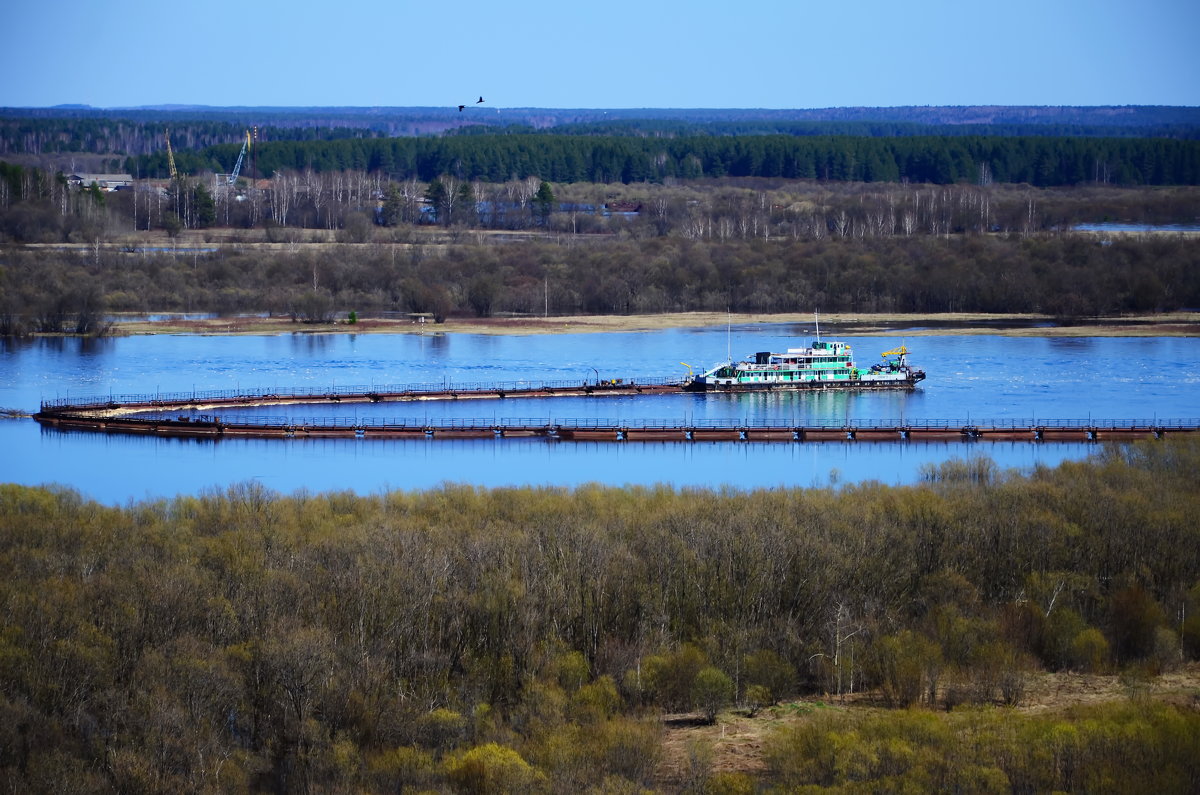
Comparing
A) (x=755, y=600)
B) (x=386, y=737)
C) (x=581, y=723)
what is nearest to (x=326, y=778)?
(x=386, y=737)

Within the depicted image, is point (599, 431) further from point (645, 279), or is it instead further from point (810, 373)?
point (645, 279)

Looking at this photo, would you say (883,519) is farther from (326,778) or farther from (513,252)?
(513,252)

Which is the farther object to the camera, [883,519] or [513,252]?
[513,252]

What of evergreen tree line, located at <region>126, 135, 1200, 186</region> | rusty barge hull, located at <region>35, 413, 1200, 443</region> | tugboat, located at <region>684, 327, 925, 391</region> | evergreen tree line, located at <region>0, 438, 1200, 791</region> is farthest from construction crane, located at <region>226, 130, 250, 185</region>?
evergreen tree line, located at <region>0, 438, 1200, 791</region>

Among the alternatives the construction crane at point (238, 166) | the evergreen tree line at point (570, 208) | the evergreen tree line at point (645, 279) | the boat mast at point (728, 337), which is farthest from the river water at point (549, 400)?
the construction crane at point (238, 166)

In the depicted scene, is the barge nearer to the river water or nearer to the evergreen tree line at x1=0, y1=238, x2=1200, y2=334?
the river water

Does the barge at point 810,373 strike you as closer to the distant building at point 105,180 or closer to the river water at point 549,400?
the river water at point 549,400
